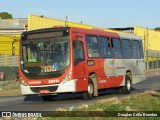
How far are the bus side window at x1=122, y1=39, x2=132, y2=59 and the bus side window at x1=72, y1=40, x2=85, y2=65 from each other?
529cm

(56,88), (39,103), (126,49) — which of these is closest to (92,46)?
(56,88)

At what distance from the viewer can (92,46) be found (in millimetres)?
20453

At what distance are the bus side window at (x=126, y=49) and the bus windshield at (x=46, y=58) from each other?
20.5ft

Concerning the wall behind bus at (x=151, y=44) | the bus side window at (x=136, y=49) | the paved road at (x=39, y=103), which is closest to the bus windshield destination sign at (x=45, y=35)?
the paved road at (x=39, y=103)

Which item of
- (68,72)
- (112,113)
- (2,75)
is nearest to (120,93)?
(68,72)

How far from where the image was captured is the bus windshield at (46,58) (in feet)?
61.0

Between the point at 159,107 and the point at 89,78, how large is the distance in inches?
254

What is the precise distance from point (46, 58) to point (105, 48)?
3993 mm

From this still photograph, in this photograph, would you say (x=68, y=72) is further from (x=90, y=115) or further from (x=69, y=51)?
(x=90, y=115)

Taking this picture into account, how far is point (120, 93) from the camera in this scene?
2442cm

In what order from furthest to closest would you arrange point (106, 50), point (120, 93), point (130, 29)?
point (130, 29), point (120, 93), point (106, 50)

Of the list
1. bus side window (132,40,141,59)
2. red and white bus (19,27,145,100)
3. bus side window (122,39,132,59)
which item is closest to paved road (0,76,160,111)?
red and white bus (19,27,145,100)

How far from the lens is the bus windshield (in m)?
18.6

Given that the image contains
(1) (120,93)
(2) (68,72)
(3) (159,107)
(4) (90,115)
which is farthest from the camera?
(1) (120,93)
